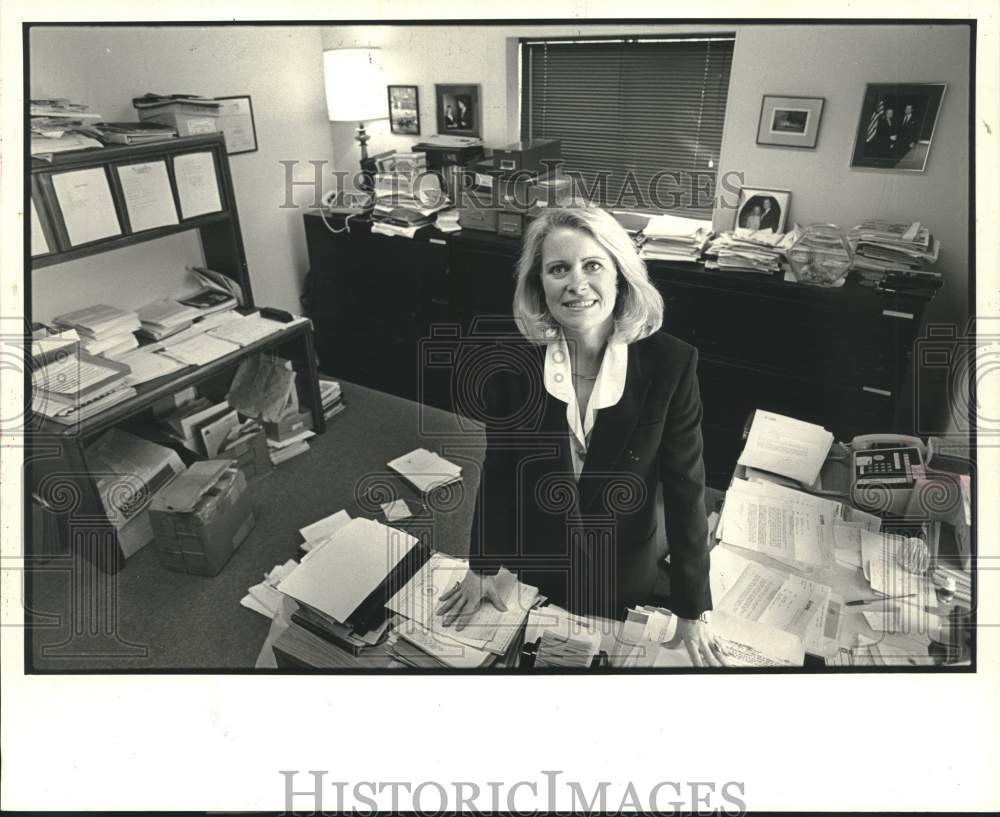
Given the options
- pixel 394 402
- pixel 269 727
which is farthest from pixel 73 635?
pixel 394 402

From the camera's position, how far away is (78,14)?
39.8 inches

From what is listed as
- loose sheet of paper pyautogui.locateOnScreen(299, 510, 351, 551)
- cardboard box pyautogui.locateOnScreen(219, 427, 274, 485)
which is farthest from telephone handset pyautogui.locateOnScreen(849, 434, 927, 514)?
cardboard box pyautogui.locateOnScreen(219, 427, 274, 485)

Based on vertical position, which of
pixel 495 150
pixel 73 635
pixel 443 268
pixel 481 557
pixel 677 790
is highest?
pixel 495 150

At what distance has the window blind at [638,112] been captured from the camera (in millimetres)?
1038

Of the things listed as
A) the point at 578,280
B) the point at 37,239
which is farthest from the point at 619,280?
the point at 37,239

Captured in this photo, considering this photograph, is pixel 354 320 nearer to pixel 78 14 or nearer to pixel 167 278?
pixel 167 278

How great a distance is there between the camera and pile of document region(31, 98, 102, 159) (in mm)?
1052

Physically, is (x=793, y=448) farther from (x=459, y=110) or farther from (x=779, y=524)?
(x=459, y=110)

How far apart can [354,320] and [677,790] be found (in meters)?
1.18

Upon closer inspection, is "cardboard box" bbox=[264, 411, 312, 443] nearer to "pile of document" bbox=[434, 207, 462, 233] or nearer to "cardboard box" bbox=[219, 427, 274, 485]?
"cardboard box" bbox=[219, 427, 274, 485]

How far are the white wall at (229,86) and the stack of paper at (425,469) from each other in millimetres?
484

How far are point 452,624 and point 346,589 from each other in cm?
22

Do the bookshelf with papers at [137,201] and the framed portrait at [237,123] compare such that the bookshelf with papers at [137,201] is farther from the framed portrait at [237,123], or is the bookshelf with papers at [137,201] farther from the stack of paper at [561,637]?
the stack of paper at [561,637]

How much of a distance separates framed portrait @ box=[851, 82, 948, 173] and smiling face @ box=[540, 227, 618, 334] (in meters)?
0.55
